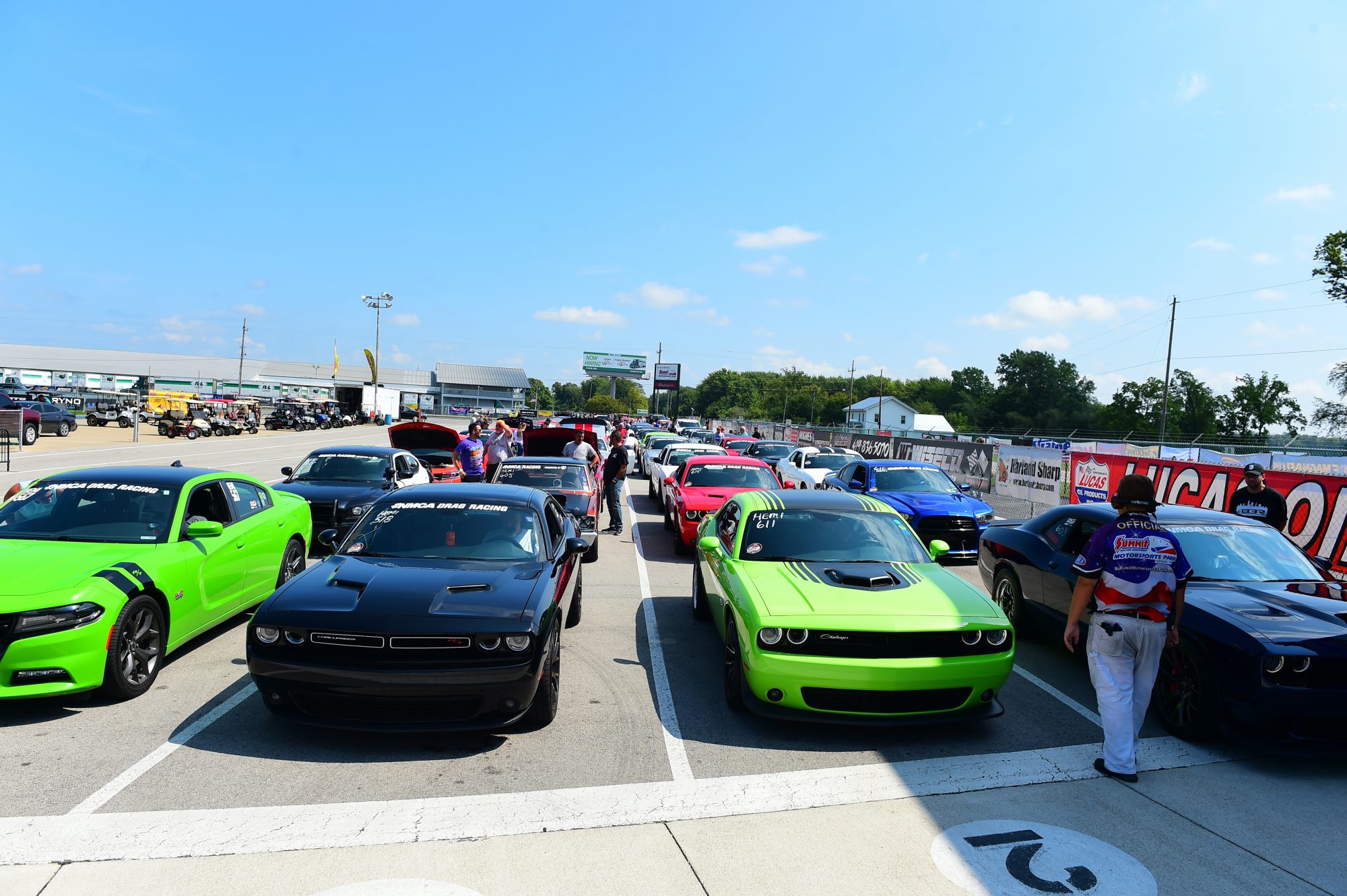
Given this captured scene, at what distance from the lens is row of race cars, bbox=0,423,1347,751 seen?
4.48m

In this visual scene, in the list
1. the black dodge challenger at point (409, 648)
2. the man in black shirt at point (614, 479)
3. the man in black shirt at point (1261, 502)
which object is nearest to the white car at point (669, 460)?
the man in black shirt at point (614, 479)

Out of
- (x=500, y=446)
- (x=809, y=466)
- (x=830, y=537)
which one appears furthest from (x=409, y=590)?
(x=809, y=466)

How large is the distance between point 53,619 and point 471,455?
11077 mm

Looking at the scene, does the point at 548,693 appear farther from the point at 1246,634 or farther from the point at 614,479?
the point at 614,479

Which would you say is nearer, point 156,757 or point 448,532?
point 156,757

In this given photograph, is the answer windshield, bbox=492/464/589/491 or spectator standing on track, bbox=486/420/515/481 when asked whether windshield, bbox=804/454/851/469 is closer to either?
spectator standing on track, bbox=486/420/515/481

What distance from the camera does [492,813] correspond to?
3.91 metres

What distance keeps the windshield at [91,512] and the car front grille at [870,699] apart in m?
4.84

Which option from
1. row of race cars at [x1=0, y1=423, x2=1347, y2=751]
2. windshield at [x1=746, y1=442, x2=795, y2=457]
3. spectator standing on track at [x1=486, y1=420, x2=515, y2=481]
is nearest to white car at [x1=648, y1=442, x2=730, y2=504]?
windshield at [x1=746, y1=442, x2=795, y2=457]

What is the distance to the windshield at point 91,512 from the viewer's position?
19.3ft

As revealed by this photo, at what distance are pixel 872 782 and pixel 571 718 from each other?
75.7 inches

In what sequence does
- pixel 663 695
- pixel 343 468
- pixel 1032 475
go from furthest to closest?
1. pixel 1032 475
2. pixel 343 468
3. pixel 663 695

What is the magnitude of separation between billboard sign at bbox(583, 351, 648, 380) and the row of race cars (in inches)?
4688

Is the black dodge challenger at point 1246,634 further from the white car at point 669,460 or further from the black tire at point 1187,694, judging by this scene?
the white car at point 669,460
